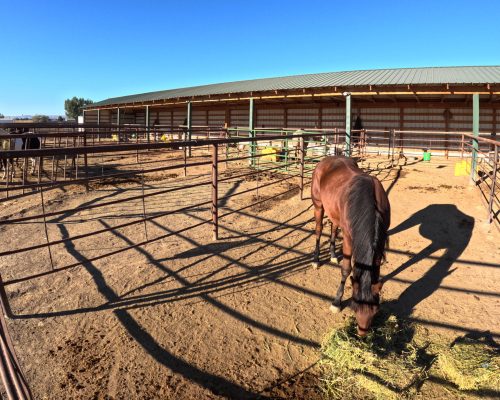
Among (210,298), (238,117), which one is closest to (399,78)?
(238,117)

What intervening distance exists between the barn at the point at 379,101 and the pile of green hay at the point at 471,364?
9.26 meters

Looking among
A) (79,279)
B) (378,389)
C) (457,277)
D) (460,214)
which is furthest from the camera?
(460,214)

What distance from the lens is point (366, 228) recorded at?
3.04 meters

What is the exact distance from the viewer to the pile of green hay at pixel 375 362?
8.30 ft

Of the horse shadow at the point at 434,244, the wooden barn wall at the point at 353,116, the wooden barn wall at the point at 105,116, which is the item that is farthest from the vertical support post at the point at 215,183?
the wooden barn wall at the point at 105,116

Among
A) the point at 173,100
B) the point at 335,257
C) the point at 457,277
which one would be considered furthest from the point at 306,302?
the point at 173,100

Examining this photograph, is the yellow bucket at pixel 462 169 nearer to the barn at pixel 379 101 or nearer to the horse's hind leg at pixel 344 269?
the barn at pixel 379 101

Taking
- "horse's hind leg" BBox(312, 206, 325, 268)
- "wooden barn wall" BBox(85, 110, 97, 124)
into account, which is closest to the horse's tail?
"horse's hind leg" BBox(312, 206, 325, 268)

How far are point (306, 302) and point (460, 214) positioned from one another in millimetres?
4117

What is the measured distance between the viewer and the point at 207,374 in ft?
8.68

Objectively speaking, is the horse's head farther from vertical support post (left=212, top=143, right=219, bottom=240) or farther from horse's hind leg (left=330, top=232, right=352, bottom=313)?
vertical support post (left=212, top=143, right=219, bottom=240)

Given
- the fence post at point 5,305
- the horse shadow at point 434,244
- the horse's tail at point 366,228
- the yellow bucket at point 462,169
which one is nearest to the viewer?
the horse's tail at point 366,228

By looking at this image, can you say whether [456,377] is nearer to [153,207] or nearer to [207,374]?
[207,374]

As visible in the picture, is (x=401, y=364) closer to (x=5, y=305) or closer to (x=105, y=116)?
(x=5, y=305)
